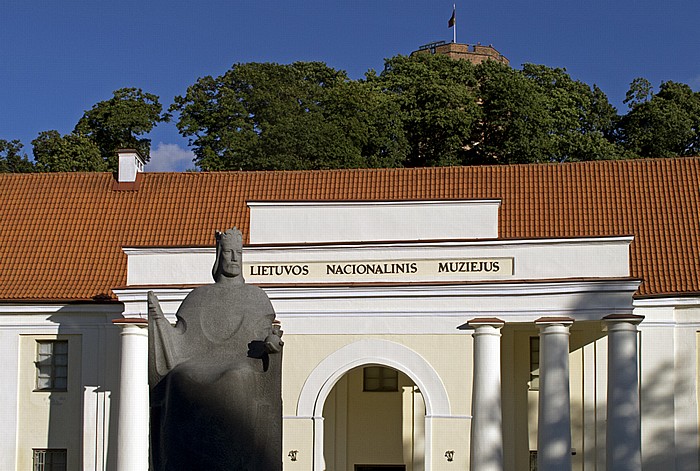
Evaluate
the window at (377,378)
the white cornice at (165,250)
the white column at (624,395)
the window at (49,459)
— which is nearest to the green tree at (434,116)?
the window at (377,378)

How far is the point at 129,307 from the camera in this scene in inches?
1049

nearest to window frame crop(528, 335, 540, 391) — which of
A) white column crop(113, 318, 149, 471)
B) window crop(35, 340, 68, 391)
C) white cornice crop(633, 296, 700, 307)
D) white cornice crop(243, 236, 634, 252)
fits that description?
white cornice crop(633, 296, 700, 307)

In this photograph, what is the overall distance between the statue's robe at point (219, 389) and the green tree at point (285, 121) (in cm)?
3380

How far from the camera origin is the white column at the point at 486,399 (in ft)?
81.8

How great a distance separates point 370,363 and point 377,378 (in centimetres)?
323

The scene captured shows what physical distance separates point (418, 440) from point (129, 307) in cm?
709

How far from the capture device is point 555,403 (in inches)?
979

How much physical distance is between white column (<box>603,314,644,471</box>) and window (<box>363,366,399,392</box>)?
6002 millimetres

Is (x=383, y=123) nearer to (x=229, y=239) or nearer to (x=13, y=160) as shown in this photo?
(x=13, y=160)

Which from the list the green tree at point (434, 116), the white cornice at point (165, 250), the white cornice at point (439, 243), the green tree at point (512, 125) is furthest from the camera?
the green tree at point (434, 116)

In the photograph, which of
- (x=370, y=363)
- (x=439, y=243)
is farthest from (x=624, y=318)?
(x=370, y=363)

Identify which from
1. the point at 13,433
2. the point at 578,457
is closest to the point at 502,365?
the point at 578,457

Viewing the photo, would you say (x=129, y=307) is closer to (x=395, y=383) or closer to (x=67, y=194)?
(x=395, y=383)

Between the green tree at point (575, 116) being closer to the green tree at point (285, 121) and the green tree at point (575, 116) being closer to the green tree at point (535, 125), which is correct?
the green tree at point (535, 125)
